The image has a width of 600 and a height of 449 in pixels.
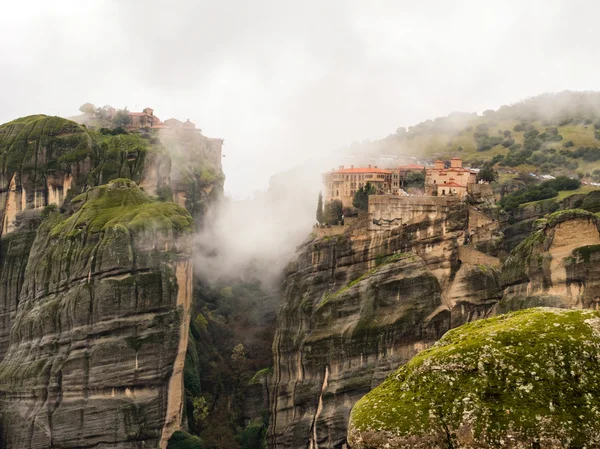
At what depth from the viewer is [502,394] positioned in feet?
84.5

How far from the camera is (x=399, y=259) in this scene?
82312 mm

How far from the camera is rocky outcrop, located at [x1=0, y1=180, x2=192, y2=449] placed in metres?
81.5

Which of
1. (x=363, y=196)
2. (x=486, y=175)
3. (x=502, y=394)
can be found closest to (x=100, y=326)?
(x=363, y=196)

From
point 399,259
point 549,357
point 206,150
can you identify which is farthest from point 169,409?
point 549,357

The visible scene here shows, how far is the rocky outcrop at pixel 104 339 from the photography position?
267ft

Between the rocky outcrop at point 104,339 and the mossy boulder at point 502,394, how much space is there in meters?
56.9

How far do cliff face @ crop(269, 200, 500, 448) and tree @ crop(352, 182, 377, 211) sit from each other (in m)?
6.32

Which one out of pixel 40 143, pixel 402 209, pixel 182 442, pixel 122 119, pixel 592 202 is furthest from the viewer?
pixel 122 119

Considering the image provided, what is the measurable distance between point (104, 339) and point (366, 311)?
1953 cm

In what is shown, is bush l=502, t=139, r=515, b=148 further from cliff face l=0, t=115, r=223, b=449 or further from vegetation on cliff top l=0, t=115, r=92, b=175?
cliff face l=0, t=115, r=223, b=449

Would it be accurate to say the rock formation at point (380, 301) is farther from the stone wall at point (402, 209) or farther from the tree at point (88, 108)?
the tree at point (88, 108)

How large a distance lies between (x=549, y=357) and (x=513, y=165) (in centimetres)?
10038

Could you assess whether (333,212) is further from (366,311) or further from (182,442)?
(182,442)

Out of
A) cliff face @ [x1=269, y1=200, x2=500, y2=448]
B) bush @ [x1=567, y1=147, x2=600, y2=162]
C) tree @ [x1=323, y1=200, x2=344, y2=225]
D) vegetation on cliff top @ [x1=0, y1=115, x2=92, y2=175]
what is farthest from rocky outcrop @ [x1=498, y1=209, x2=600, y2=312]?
bush @ [x1=567, y1=147, x2=600, y2=162]
